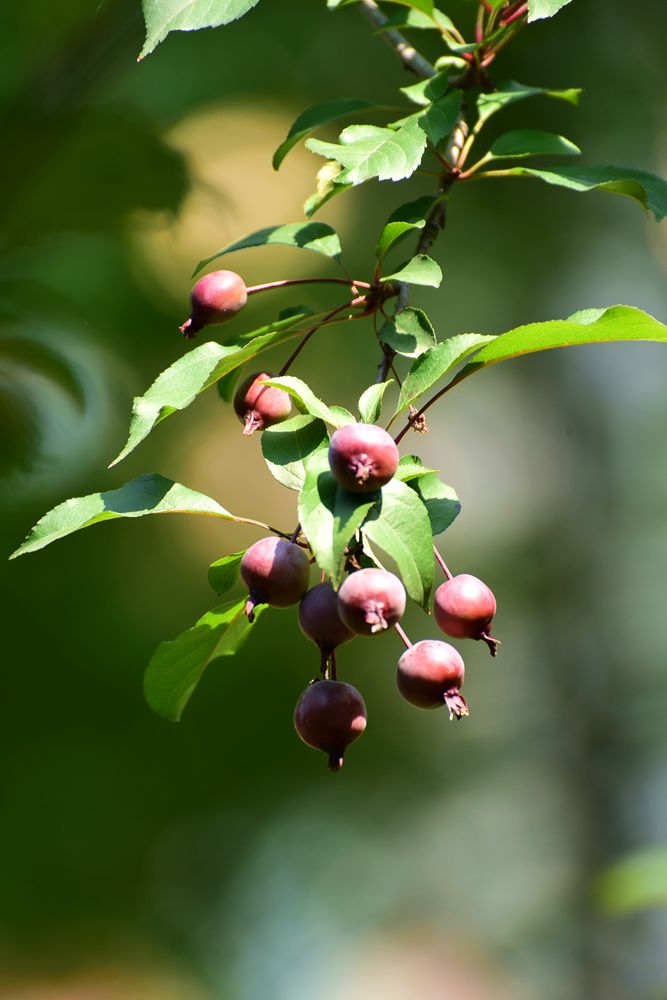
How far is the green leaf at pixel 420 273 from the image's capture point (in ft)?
1.59

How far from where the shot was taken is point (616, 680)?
120 inches

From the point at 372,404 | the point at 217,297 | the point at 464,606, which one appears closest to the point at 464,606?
the point at 464,606

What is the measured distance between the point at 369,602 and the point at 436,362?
0.44 feet

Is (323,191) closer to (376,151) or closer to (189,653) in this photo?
(376,151)

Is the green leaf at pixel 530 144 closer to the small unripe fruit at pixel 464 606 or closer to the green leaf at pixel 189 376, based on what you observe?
the green leaf at pixel 189 376

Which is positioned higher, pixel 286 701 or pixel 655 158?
pixel 655 158

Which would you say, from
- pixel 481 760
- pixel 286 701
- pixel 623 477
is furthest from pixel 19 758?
pixel 623 477

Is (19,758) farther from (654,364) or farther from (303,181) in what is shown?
(654,364)

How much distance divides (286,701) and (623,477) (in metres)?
1.37

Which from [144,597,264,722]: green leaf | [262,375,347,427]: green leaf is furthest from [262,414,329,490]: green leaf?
[144,597,264,722]: green leaf

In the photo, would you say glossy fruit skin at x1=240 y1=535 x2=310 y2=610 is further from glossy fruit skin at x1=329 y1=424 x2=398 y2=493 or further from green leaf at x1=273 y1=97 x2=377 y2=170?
green leaf at x1=273 y1=97 x2=377 y2=170

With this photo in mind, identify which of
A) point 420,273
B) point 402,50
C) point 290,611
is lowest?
point 420,273

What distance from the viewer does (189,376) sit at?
0.50 metres

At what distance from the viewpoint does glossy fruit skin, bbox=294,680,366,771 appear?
448mm
